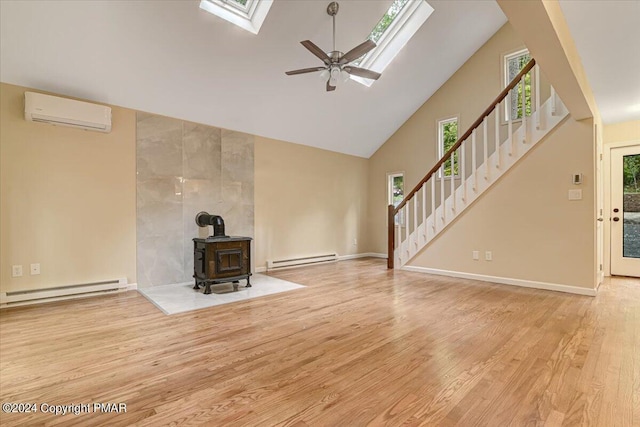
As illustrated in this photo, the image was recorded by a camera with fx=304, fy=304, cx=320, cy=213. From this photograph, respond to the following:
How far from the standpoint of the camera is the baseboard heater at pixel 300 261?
5840 millimetres

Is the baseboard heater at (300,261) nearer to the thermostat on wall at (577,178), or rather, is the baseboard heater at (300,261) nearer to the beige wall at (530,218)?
the beige wall at (530,218)

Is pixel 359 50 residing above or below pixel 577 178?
above

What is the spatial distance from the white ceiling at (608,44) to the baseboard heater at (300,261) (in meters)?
5.04

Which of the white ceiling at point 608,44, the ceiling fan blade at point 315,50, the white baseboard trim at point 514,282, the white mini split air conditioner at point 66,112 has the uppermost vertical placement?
the ceiling fan blade at point 315,50

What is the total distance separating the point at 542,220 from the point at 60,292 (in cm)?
638

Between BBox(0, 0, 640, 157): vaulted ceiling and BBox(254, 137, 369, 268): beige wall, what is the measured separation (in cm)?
50

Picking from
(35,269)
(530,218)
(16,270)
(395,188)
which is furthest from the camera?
(395,188)

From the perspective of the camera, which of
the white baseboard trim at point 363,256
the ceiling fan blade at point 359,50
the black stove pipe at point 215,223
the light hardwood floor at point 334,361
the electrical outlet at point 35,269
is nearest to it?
the light hardwood floor at point 334,361

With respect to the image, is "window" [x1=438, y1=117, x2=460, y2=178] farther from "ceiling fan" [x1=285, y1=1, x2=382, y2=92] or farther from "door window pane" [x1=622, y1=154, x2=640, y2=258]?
"ceiling fan" [x1=285, y1=1, x2=382, y2=92]

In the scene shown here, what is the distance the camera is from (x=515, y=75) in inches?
227

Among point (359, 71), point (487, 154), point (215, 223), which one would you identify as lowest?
point (215, 223)

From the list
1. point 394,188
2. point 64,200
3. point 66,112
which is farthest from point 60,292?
point 394,188

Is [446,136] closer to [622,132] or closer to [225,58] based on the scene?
[622,132]

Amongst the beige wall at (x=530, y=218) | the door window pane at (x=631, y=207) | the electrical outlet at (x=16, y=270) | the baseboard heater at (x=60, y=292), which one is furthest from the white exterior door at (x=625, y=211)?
the electrical outlet at (x=16, y=270)
